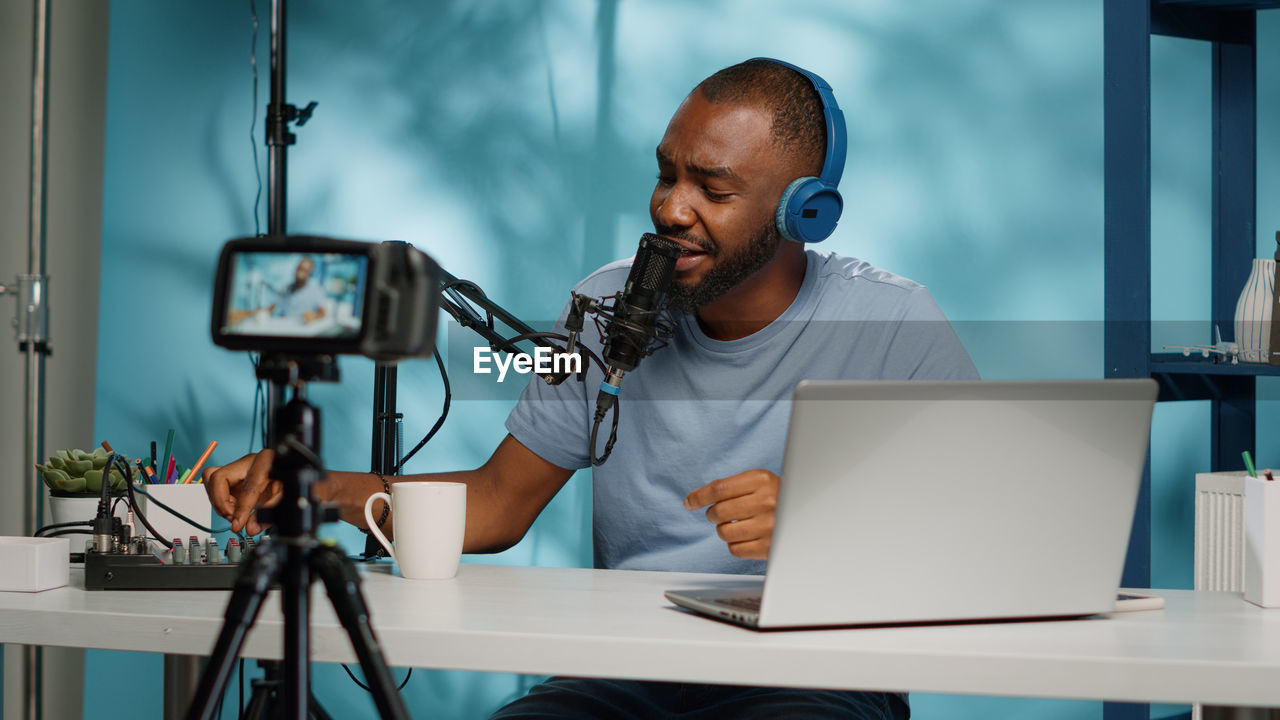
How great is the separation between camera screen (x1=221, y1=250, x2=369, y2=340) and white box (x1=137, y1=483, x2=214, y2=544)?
0.65 m

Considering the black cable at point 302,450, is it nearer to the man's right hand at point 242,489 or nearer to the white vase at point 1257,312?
the man's right hand at point 242,489

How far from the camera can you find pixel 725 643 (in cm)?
97

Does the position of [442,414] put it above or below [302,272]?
below

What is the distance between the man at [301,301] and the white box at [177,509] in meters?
0.67

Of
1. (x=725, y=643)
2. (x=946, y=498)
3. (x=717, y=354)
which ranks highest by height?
(x=717, y=354)

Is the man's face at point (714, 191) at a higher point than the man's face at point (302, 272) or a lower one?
higher

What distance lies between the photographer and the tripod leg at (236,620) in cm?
82

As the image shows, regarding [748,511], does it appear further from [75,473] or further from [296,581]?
[75,473]

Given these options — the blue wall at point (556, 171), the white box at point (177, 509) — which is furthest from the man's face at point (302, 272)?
the blue wall at point (556, 171)

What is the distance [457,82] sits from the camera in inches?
128

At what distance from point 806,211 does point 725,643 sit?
0.81m

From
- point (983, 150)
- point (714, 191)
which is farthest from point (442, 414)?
point (983, 150)

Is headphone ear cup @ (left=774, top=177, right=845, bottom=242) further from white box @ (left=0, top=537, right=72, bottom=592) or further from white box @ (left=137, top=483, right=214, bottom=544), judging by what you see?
white box @ (left=0, top=537, right=72, bottom=592)

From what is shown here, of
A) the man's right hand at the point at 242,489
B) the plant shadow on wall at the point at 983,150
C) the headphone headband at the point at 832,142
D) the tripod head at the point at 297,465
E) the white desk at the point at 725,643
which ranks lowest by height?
the white desk at the point at 725,643
